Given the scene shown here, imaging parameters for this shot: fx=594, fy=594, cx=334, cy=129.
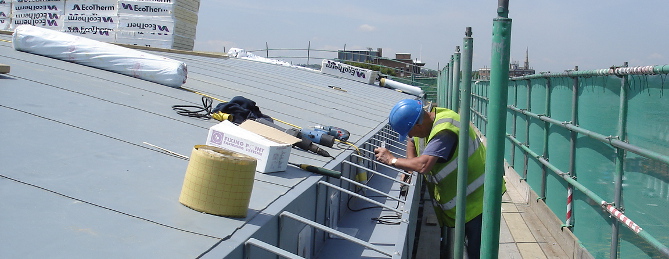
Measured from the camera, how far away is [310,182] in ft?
13.0

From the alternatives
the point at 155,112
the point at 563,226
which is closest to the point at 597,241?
the point at 563,226

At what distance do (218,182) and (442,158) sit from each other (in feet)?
7.86

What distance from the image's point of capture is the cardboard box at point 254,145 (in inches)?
148

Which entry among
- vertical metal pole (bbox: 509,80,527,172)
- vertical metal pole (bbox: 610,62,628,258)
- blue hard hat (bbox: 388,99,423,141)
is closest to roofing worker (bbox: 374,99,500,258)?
blue hard hat (bbox: 388,99,423,141)

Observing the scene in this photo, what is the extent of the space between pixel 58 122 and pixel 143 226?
6.12 feet

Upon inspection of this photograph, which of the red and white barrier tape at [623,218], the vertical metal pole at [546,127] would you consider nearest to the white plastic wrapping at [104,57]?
the red and white barrier tape at [623,218]

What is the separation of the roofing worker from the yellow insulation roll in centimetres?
211

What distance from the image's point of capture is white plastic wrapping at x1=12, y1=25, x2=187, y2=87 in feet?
23.5

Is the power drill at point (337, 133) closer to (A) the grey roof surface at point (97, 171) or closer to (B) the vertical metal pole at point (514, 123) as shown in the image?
(A) the grey roof surface at point (97, 171)

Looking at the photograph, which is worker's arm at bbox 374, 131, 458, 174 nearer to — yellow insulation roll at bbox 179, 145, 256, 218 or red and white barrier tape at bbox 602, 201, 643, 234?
red and white barrier tape at bbox 602, 201, 643, 234

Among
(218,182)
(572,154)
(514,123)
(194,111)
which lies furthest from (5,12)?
(218,182)

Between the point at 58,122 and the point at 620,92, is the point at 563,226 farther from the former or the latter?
the point at 58,122

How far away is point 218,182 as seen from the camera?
2803 millimetres

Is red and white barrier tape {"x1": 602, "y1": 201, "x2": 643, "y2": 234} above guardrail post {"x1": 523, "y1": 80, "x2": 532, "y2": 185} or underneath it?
underneath
